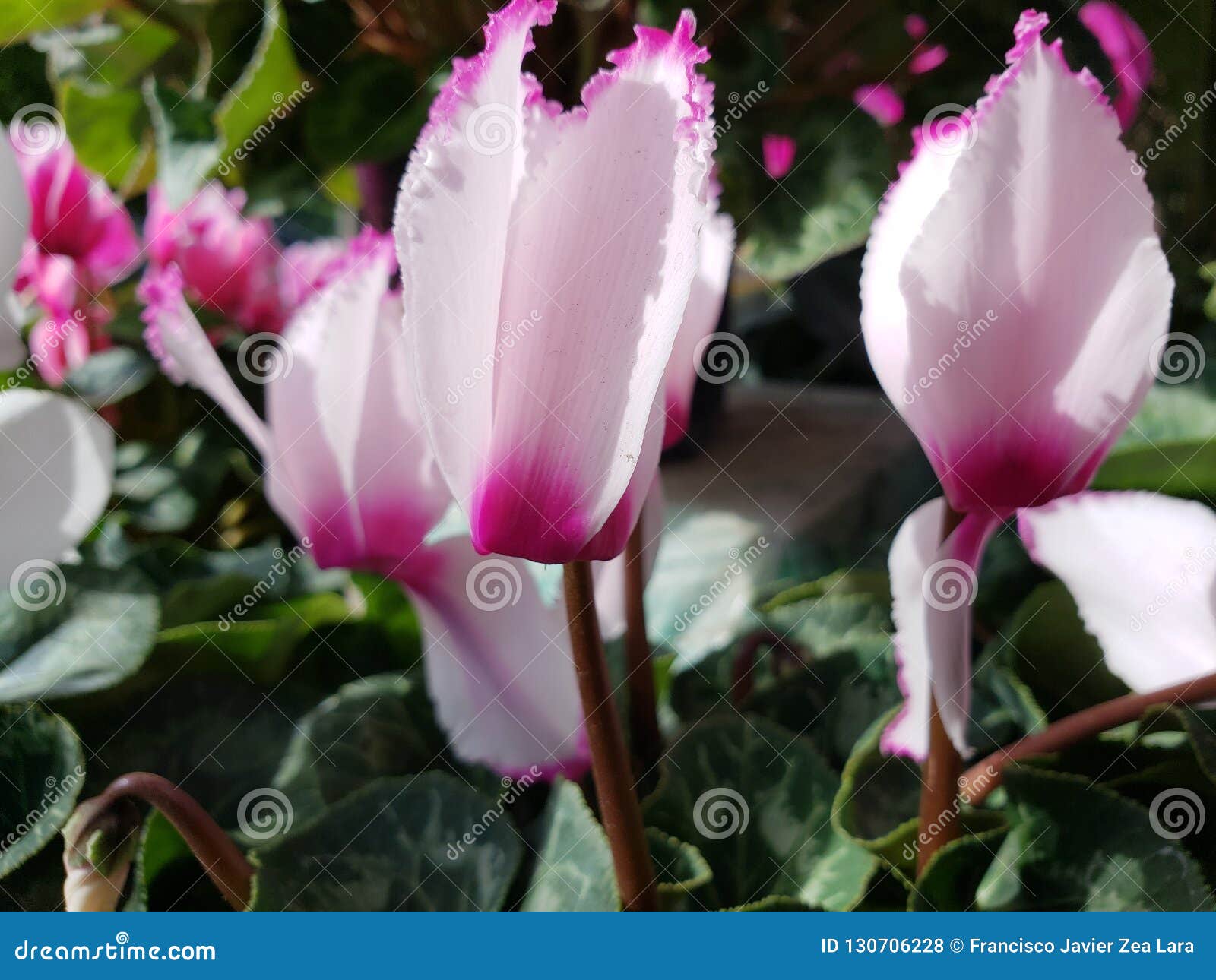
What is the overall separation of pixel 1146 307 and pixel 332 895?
29 centimetres

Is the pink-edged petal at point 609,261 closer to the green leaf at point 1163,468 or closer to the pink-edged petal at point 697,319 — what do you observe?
the pink-edged petal at point 697,319

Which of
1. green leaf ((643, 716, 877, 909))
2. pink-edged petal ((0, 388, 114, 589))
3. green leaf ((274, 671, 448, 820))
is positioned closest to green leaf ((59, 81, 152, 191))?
pink-edged petal ((0, 388, 114, 589))

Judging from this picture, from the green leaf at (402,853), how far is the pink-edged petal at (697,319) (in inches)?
5.5

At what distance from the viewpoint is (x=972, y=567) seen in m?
0.30

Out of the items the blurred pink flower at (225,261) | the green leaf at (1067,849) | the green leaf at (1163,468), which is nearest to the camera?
the green leaf at (1067,849)

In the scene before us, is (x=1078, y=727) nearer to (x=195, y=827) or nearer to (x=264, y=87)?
(x=195, y=827)

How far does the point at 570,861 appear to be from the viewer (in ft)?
1.12

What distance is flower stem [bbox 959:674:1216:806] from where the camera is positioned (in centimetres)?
31

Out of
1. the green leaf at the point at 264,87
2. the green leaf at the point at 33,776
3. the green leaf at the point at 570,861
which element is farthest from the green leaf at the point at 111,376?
the green leaf at the point at 570,861

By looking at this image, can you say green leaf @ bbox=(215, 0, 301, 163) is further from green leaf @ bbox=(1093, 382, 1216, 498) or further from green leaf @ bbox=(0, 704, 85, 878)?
green leaf @ bbox=(1093, 382, 1216, 498)

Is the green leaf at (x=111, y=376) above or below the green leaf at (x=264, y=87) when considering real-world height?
below

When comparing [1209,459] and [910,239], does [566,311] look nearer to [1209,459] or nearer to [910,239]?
[910,239]

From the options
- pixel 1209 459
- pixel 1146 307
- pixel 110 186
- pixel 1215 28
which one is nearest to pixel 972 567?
pixel 1146 307

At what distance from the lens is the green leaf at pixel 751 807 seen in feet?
1.22
